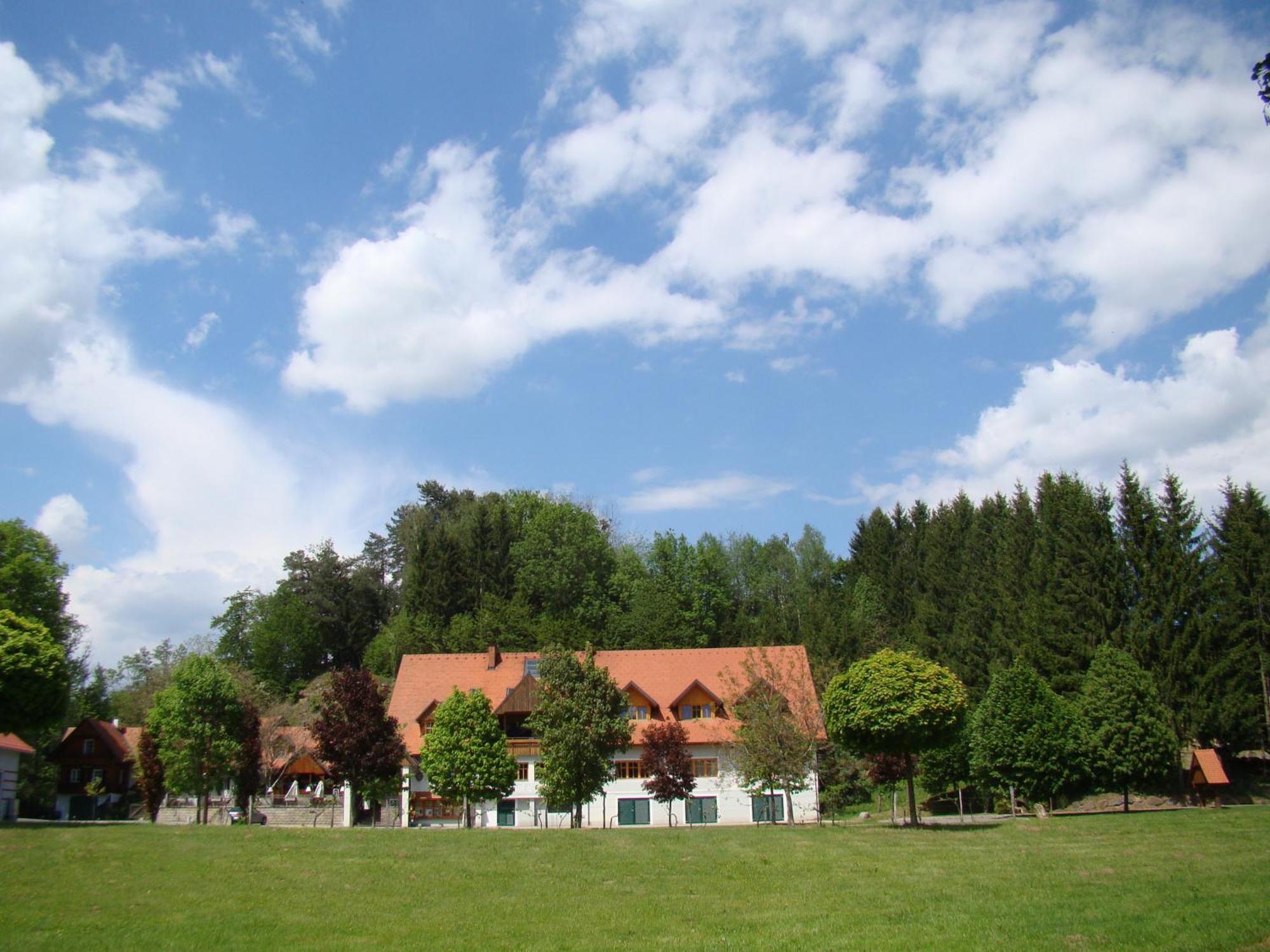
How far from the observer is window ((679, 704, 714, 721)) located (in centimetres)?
5678

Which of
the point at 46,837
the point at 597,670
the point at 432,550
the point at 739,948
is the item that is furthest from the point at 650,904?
the point at 432,550

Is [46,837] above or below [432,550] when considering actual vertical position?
below

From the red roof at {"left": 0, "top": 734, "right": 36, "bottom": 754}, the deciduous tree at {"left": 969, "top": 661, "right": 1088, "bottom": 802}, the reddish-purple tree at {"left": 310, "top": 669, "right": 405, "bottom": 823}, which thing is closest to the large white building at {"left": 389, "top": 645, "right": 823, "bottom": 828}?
the deciduous tree at {"left": 969, "top": 661, "right": 1088, "bottom": 802}

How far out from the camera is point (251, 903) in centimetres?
1938

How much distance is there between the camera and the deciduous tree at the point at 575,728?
41438 millimetres

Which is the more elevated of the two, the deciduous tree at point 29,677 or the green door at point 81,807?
the deciduous tree at point 29,677

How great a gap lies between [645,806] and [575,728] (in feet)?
47.4

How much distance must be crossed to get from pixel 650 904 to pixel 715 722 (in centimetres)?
3680

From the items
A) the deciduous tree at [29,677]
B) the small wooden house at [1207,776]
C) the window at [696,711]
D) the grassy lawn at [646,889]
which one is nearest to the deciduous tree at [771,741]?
the grassy lawn at [646,889]

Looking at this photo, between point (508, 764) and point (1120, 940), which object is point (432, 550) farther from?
point (1120, 940)

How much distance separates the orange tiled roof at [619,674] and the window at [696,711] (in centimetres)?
50

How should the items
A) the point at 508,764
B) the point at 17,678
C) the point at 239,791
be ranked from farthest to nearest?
the point at 239,791, the point at 508,764, the point at 17,678

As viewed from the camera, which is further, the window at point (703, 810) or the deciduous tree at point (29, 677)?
the window at point (703, 810)

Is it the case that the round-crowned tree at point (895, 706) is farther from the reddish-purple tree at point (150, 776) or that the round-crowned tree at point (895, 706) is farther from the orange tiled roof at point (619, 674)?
the reddish-purple tree at point (150, 776)
